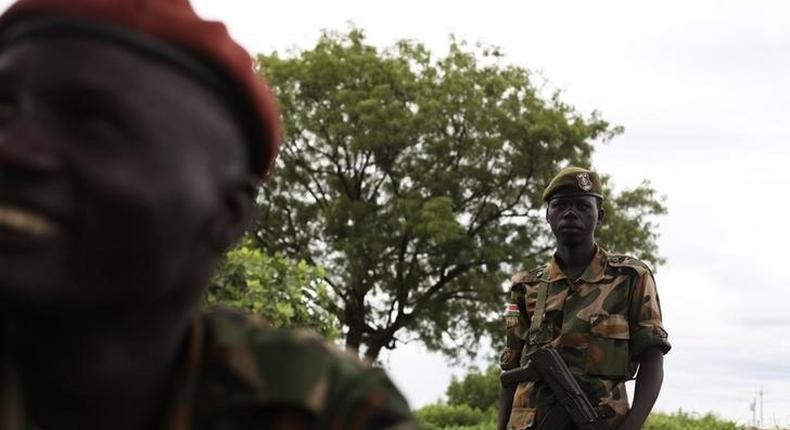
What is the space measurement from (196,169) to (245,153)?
13 centimetres

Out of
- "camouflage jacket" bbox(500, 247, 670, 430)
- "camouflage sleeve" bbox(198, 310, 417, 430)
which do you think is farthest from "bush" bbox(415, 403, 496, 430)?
"camouflage sleeve" bbox(198, 310, 417, 430)

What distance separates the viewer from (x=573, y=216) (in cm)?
595

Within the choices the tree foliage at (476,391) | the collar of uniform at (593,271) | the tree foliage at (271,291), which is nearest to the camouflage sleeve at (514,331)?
the collar of uniform at (593,271)

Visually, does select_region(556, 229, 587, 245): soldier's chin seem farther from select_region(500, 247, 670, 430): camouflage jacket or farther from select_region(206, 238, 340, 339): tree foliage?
select_region(206, 238, 340, 339): tree foliage

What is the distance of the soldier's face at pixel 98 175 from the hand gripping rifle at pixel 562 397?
4692 mm

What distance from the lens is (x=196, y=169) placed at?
4.25 feet

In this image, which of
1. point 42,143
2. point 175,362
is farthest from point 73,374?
point 42,143

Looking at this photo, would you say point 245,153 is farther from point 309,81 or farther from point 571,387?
point 309,81

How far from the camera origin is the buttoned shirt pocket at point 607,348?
5.89m

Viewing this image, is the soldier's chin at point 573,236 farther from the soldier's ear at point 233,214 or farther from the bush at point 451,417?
the bush at point 451,417

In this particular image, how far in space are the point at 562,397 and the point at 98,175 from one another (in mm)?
4878

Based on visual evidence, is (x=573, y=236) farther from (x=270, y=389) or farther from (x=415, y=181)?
(x=415, y=181)

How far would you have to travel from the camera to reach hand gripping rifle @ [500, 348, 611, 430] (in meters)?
5.82

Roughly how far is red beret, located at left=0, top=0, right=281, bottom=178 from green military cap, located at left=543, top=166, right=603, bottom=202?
4.58m
